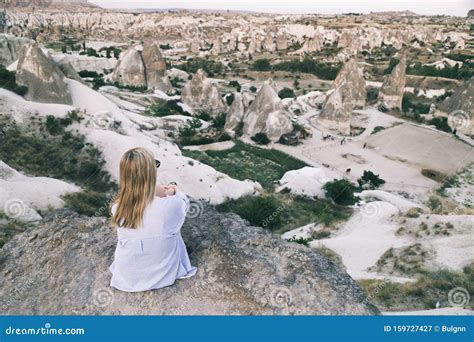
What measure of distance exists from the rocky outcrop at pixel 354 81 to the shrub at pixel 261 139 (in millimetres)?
7989

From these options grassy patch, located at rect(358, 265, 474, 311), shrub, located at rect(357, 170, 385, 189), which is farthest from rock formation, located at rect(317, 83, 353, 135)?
grassy patch, located at rect(358, 265, 474, 311)

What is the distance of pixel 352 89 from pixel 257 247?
26.0 m

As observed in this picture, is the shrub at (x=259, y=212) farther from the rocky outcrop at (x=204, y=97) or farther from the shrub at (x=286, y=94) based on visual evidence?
the shrub at (x=286, y=94)

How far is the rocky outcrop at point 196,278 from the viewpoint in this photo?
3373 millimetres

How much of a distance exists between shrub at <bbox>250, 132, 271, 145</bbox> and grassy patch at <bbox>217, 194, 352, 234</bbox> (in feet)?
26.7

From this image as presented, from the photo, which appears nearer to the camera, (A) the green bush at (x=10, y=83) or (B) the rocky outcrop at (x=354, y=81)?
(A) the green bush at (x=10, y=83)

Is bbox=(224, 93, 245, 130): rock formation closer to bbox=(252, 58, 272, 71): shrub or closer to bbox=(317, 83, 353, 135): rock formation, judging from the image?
bbox=(317, 83, 353, 135): rock formation

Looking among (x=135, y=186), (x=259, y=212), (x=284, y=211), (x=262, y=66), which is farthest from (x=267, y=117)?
(x=262, y=66)

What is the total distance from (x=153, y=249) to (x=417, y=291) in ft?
15.1

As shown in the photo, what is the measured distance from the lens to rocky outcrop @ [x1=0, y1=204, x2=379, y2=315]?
337 centimetres

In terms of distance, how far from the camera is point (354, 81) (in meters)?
28.1

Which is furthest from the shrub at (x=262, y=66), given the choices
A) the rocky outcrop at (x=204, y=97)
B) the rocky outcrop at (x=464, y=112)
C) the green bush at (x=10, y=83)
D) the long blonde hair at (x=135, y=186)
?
the long blonde hair at (x=135, y=186)

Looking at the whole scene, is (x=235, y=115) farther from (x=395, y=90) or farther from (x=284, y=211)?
(x=395, y=90)
